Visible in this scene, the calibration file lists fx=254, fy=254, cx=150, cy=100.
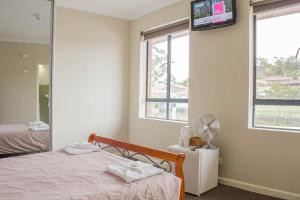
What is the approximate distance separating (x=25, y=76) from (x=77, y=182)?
249cm

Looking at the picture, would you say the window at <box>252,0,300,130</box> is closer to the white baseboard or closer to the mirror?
the white baseboard

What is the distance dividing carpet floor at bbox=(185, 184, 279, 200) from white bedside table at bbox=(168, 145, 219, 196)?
0.06m

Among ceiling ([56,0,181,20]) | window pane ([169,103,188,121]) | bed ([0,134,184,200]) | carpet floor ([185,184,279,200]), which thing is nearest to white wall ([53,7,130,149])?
ceiling ([56,0,181,20])

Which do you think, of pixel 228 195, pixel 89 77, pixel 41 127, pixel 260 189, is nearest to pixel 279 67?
pixel 260 189

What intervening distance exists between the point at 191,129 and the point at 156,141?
103 centimetres

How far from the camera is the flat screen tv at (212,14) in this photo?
10.4 feet

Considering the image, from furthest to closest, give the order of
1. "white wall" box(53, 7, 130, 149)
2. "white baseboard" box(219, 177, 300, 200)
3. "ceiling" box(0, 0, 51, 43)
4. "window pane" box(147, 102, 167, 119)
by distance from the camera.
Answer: "window pane" box(147, 102, 167, 119)
"white wall" box(53, 7, 130, 149)
"ceiling" box(0, 0, 51, 43)
"white baseboard" box(219, 177, 300, 200)

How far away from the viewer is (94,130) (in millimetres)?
4402

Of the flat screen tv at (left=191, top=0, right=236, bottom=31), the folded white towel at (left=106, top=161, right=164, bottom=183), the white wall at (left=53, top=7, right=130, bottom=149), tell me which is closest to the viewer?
the folded white towel at (left=106, top=161, right=164, bottom=183)

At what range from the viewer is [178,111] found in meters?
4.16

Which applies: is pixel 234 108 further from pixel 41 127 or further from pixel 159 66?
pixel 41 127

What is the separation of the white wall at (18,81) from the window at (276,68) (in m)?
3.06

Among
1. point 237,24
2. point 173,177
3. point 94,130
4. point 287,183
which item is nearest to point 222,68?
point 237,24

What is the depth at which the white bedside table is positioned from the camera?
9.71ft
